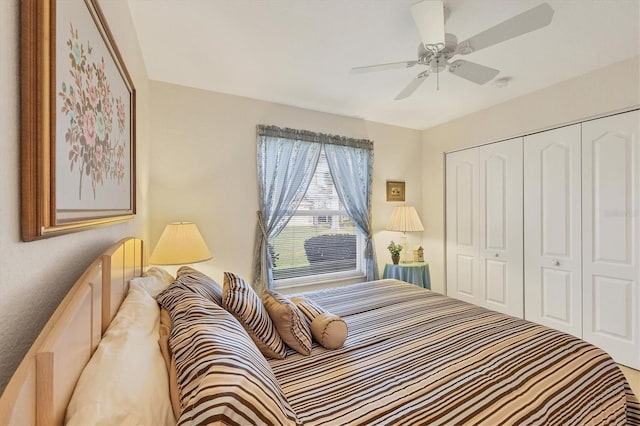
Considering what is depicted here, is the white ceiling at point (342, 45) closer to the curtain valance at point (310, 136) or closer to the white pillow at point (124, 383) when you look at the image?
the curtain valance at point (310, 136)

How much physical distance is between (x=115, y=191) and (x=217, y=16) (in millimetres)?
1265

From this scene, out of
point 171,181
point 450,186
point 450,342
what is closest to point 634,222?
point 450,186

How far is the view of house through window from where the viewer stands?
3.27 meters

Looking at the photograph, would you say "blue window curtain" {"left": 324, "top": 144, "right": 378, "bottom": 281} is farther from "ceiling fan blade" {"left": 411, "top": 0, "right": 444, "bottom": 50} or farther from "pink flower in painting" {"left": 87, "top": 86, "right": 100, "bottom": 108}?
"pink flower in painting" {"left": 87, "top": 86, "right": 100, "bottom": 108}

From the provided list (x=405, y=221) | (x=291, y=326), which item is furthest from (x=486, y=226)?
(x=291, y=326)

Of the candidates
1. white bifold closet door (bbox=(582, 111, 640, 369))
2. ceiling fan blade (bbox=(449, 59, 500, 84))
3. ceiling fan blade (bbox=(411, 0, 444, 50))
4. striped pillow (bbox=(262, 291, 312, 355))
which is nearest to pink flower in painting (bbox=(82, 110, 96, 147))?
striped pillow (bbox=(262, 291, 312, 355))

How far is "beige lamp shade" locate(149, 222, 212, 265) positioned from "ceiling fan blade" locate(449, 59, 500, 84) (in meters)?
2.24

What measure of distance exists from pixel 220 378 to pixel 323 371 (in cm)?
70

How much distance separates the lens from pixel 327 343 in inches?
56.5

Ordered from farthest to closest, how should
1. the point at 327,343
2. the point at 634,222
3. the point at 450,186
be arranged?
1. the point at 450,186
2. the point at 634,222
3. the point at 327,343

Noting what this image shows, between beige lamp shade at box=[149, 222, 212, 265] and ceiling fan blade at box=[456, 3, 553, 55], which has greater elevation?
ceiling fan blade at box=[456, 3, 553, 55]

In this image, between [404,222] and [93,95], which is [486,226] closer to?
Answer: [404,222]

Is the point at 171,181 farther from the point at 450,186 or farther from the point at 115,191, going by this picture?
the point at 450,186

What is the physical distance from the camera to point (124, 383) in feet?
2.23
